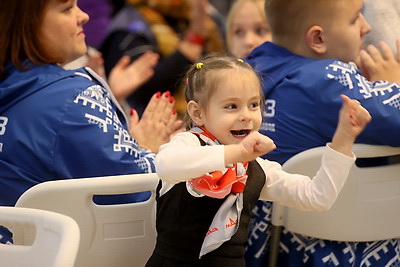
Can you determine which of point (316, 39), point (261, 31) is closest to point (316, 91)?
point (316, 39)

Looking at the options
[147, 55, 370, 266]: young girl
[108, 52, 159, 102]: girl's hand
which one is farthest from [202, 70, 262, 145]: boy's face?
[108, 52, 159, 102]: girl's hand

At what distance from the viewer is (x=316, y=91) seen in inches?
71.0

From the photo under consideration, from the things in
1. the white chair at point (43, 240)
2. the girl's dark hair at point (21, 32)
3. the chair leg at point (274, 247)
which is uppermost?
the girl's dark hair at point (21, 32)

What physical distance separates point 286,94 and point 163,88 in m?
1.72

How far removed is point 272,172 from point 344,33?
0.61 m

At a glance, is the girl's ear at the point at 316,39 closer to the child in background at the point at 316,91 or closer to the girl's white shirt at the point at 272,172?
the child in background at the point at 316,91

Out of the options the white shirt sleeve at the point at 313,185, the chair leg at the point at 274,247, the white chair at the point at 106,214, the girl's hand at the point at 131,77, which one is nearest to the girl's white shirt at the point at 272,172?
the white shirt sleeve at the point at 313,185

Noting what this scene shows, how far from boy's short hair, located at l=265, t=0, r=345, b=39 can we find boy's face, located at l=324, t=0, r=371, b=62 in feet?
0.06

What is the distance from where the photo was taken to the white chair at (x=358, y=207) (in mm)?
1742

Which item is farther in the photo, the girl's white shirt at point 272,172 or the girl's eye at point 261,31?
the girl's eye at point 261,31

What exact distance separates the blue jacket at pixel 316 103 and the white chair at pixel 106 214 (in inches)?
16.6

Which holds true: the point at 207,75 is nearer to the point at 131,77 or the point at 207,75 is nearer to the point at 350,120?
the point at 350,120

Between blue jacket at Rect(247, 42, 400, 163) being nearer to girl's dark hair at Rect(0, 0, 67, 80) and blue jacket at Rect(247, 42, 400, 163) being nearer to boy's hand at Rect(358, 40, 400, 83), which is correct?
boy's hand at Rect(358, 40, 400, 83)

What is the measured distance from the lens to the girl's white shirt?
4.41 ft
